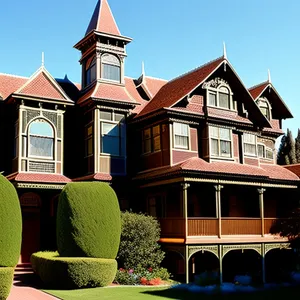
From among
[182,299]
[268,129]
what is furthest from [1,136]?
[268,129]

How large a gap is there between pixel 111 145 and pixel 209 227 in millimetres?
7124

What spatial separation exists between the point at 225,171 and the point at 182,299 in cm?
887

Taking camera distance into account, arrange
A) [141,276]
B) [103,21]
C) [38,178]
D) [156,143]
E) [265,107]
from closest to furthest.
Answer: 1. [141,276]
2. [38,178]
3. [156,143]
4. [103,21]
5. [265,107]

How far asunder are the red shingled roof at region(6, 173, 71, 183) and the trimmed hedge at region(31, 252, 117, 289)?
16.1 feet

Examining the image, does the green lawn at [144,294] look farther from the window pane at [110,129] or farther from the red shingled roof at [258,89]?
the red shingled roof at [258,89]

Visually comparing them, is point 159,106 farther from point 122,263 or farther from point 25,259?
point 25,259

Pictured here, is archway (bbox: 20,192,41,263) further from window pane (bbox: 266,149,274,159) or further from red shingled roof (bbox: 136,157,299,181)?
window pane (bbox: 266,149,274,159)

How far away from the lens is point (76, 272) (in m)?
20.4

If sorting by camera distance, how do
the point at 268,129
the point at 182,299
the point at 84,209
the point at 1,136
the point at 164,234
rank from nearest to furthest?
the point at 182,299 < the point at 84,209 < the point at 164,234 < the point at 1,136 < the point at 268,129

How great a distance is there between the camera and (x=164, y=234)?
2581cm

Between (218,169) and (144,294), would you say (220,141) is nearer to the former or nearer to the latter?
(218,169)

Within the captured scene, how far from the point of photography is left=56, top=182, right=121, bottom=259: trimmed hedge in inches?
839

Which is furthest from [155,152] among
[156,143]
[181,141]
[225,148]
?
A: [225,148]

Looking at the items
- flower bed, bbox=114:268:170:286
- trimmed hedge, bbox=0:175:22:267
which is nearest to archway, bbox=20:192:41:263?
flower bed, bbox=114:268:170:286
